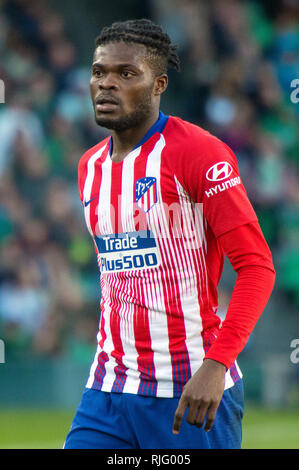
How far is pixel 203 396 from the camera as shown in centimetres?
291

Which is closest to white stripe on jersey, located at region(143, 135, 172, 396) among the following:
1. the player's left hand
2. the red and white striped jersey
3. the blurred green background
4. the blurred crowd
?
the red and white striped jersey

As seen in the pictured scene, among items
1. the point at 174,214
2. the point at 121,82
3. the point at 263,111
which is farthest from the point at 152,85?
the point at 263,111

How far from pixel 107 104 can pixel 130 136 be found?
7.4 inches

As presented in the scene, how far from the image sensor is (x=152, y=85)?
348 cm

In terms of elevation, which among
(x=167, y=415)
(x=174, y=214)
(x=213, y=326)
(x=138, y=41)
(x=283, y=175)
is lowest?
(x=167, y=415)

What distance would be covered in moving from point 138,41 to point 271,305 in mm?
6964

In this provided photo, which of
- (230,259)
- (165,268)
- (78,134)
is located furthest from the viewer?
(78,134)

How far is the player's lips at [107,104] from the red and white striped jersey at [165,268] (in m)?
0.21

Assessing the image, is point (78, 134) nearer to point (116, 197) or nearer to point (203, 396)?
point (116, 197)

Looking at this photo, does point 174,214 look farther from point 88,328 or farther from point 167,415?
point 88,328

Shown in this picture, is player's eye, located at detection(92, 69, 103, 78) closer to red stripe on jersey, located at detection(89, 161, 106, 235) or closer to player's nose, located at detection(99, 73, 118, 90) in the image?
player's nose, located at detection(99, 73, 118, 90)

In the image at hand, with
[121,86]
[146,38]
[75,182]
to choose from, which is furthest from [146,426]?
[75,182]

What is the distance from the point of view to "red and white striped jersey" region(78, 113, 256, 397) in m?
3.27

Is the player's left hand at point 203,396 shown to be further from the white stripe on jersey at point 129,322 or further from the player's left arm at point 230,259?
the white stripe on jersey at point 129,322
